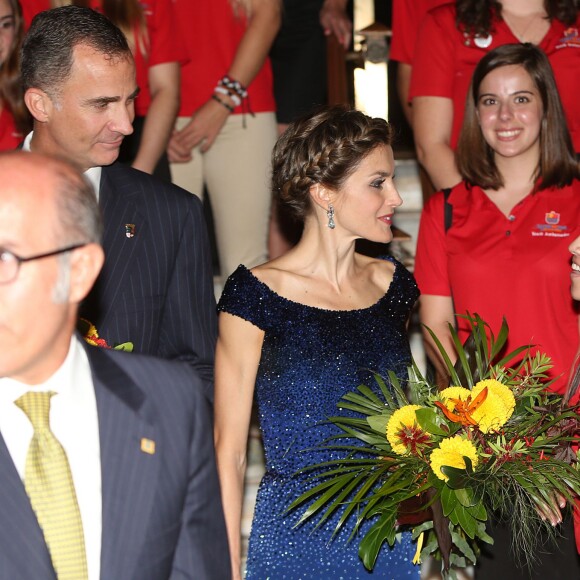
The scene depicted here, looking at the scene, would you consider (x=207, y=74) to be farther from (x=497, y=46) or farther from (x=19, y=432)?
(x=19, y=432)

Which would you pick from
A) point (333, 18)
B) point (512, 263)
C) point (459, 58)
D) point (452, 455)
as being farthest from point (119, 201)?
point (333, 18)

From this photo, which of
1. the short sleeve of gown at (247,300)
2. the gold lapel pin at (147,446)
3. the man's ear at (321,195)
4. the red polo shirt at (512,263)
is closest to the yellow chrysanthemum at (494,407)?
the short sleeve of gown at (247,300)

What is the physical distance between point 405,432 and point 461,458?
0.19 m

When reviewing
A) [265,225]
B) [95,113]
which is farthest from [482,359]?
[265,225]

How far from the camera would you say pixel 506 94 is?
460 cm

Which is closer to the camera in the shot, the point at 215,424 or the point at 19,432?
the point at 19,432

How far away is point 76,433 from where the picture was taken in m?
2.27

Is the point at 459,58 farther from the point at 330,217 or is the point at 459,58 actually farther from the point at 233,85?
the point at 330,217

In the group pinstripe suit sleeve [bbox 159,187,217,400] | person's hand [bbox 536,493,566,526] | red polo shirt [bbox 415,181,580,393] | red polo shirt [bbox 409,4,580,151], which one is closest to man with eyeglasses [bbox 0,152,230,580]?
person's hand [bbox 536,493,566,526]

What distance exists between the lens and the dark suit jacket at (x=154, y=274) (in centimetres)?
357

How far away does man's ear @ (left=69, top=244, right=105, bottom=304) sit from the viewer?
2.23 meters

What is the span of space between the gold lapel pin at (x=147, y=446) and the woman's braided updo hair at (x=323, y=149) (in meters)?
1.65

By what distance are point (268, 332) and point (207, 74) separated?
2.28m

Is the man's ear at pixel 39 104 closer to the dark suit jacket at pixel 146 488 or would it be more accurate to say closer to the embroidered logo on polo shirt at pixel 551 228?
the dark suit jacket at pixel 146 488
